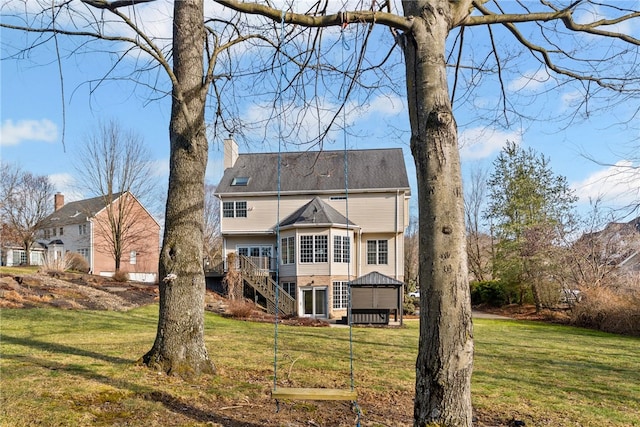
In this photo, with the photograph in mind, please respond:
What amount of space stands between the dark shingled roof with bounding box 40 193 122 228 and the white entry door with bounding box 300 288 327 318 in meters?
22.4

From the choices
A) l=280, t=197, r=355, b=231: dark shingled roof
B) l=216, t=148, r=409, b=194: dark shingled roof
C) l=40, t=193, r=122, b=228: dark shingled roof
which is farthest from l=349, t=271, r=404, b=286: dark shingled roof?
l=40, t=193, r=122, b=228: dark shingled roof

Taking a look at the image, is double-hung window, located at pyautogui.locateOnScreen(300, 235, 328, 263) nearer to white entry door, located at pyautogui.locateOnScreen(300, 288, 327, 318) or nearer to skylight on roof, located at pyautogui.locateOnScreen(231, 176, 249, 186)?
white entry door, located at pyautogui.locateOnScreen(300, 288, 327, 318)

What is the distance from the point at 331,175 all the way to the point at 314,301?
7673 millimetres

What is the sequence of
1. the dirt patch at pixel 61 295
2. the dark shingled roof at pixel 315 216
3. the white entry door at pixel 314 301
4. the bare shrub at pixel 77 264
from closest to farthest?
the dirt patch at pixel 61 295 < the dark shingled roof at pixel 315 216 < the white entry door at pixel 314 301 < the bare shrub at pixel 77 264

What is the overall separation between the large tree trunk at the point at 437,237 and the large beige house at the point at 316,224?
21.3 metres

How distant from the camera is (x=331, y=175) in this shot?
90.9ft

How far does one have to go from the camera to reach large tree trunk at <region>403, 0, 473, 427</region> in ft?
10.2

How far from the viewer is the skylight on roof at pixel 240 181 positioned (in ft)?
94.5

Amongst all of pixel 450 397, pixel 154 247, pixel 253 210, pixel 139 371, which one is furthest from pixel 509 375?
pixel 154 247

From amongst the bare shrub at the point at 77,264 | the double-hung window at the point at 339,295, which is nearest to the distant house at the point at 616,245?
the double-hung window at the point at 339,295

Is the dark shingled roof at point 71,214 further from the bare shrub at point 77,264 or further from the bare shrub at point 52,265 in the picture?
the bare shrub at point 52,265

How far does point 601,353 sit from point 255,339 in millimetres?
8632

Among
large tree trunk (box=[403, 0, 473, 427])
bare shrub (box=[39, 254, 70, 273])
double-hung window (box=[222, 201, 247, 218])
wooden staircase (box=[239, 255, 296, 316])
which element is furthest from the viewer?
double-hung window (box=[222, 201, 247, 218])

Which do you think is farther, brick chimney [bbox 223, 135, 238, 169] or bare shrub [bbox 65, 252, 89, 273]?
bare shrub [bbox 65, 252, 89, 273]
